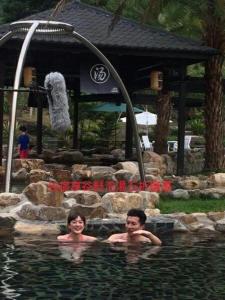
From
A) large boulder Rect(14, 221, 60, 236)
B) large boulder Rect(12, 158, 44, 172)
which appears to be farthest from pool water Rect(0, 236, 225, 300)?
large boulder Rect(12, 158, 44, 172)

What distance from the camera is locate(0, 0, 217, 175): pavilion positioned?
55.3 ft

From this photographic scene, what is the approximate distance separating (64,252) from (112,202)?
2975mm

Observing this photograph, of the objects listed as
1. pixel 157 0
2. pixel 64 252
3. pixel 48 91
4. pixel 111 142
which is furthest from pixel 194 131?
pixel 64 252

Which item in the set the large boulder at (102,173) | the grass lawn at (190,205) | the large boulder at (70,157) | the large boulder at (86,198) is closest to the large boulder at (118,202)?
the large boulder at (86,198)

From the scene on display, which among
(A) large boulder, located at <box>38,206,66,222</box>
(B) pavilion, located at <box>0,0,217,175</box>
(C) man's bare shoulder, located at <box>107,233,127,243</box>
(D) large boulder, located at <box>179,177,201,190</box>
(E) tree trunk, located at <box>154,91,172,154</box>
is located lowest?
(C) man's bare shoulder, located at <box>107,233,127,243</box>

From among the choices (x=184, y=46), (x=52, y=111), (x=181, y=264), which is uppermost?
(x=184, y=46)

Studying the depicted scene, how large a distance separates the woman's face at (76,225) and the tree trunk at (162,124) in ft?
48.0

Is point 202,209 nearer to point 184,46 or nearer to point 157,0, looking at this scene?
point 157,0

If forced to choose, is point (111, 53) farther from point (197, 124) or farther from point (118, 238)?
point (197, 124)

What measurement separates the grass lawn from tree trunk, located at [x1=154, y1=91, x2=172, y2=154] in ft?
33.6

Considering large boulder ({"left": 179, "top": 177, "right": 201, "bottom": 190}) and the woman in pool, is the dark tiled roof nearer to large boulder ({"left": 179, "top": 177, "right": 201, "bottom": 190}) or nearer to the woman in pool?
large boulder ({"left": 179, "top": 177, "right": 201, "bottom": 190})

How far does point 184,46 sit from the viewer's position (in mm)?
17531

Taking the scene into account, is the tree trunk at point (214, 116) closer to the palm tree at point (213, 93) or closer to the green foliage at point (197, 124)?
the palm tree at point (213, 93)

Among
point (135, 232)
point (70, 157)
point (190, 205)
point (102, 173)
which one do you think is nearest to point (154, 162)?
point (102, 173)
